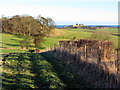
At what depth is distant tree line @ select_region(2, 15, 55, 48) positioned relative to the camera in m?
68.9

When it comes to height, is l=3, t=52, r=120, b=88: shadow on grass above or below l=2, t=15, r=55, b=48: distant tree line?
below

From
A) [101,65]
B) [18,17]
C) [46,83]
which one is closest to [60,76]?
[46,83]

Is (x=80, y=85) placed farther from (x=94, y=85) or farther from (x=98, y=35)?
(x=98, y=35)

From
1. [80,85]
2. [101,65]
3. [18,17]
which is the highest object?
[18,17]

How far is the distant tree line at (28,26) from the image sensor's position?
68938 millimetres

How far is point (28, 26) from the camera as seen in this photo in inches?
2689

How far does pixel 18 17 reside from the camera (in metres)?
74.4

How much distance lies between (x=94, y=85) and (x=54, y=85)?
2553mm

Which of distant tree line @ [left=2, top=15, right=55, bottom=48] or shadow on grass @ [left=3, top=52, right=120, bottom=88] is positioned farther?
distant tree line @ [left=2, top=15, right=55, bottom=48]

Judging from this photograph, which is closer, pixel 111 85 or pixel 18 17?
pixel 111 85

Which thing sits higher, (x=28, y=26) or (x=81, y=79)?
(x=28, y=26)

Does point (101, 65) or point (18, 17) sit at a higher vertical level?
point (18, 17)

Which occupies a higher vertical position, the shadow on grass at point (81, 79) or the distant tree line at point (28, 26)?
the distant tree line at point (28, 26)

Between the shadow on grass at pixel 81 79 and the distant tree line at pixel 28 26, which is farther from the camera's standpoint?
the distant tree line at pixel 28 26
